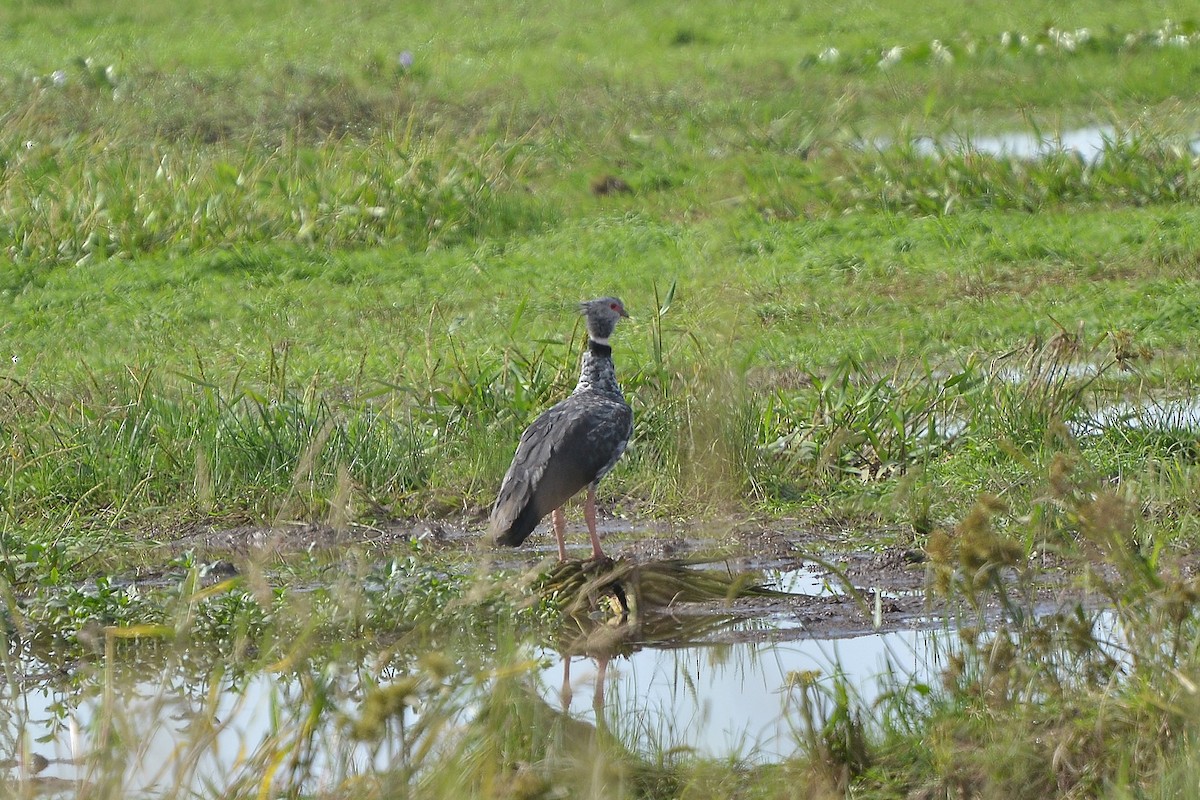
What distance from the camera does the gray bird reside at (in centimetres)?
614

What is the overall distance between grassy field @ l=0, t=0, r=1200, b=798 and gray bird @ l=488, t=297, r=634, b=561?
1.15 feet

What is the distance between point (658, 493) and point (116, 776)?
166 inches

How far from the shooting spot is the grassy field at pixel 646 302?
4836 mm

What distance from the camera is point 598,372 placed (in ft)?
22.5

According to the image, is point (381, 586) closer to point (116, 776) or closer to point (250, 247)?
point (116, 776)

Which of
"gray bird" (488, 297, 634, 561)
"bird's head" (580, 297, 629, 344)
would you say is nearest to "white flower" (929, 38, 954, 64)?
"bird's head" (580, 297, 629, 344)

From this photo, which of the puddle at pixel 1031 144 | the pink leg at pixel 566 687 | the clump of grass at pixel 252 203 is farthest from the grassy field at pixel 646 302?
the pink leg at pixel 566 687

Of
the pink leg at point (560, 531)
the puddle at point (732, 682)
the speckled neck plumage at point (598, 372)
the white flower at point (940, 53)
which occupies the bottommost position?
the puddle at point (732, 682)

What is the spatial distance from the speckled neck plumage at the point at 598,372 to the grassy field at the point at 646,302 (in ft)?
1.15

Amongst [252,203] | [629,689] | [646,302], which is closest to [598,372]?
[629,689]

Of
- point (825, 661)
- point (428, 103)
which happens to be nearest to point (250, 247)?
point (428, 103)

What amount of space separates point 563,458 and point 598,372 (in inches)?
27.9

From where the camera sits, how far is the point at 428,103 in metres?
15.6

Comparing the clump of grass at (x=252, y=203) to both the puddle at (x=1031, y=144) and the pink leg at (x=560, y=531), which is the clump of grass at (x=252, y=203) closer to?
the puddle at (x=1031, y=144)
